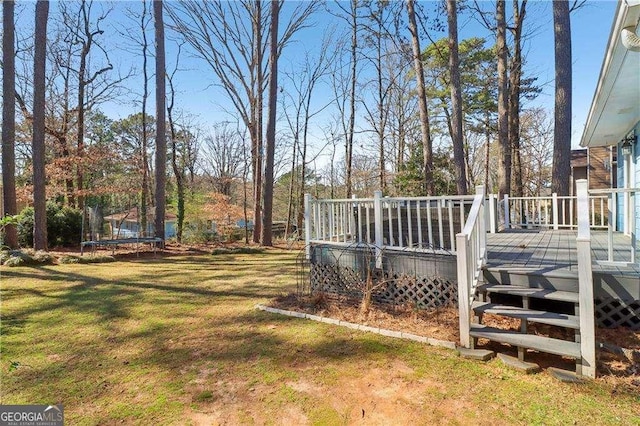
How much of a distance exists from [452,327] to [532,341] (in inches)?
35.1

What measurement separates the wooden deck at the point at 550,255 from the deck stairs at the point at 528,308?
0.23 m

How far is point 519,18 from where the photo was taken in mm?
11703

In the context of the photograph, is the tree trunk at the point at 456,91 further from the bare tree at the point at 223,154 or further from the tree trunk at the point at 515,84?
the bare tree at the point at 223,154

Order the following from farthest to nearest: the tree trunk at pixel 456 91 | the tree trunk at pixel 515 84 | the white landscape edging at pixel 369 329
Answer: the tree trunk at pixel 515 84 → the tree trunk at pixel 456 91 → the white landscape edging at pixel 369 329

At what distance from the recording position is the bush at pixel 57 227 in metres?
9.65

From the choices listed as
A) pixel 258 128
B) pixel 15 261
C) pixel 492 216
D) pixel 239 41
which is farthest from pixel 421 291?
pixel 239 41

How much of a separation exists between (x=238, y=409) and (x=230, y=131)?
824 inches

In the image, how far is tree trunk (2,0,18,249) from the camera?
8250mm

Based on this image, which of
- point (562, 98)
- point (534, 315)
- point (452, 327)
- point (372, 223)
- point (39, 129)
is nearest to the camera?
point (534, 315)

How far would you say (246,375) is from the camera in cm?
282

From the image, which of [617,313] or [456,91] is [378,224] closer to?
[617,313]

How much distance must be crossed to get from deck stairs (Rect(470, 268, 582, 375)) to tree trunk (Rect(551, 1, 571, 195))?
573 centimetres

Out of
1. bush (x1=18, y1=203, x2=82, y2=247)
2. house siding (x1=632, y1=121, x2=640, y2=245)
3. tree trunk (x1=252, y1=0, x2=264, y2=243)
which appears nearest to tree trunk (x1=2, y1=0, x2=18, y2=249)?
bush (x1=18, y1=203, x2=82, y2=247)

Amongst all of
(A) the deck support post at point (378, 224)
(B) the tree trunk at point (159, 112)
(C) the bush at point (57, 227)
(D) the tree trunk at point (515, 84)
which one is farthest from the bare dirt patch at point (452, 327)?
(D) the tree trunk at point (515, 84)
